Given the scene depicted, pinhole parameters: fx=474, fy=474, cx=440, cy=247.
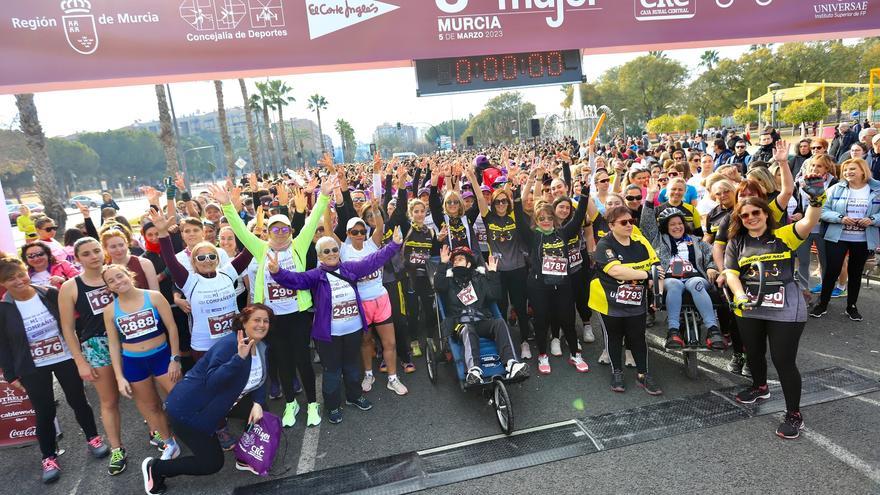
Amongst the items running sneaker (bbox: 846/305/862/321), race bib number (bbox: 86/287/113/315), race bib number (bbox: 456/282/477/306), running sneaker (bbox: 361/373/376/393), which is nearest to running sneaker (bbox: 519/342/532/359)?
race bib number (bbox: 456/282/477/306)

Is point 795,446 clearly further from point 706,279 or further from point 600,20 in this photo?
point 600,20

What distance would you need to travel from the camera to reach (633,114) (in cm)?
6444

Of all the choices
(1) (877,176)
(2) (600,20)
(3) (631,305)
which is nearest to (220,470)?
(3) (631,305)

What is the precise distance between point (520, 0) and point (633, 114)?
63843 millimetres

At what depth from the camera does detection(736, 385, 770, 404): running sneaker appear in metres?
4.17

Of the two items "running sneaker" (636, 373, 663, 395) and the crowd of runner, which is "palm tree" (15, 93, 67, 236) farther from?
"running sneaker" (636, 373, 663, 395)

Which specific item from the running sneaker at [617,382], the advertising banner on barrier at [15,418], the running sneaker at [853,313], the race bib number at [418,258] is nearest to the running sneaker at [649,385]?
the running sneaker at [617,382]

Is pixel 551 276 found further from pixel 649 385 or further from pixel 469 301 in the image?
pixel 649 385

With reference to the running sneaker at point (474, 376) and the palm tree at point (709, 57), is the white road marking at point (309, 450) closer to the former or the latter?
the running sneaker at point (474, 376)

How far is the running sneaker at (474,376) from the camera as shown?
13.9ft

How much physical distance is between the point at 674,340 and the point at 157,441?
4901mm

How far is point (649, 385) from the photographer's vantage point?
4.52 metres

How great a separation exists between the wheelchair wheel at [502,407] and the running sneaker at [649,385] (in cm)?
144

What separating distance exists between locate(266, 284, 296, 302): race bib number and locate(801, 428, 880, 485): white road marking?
448 cm
